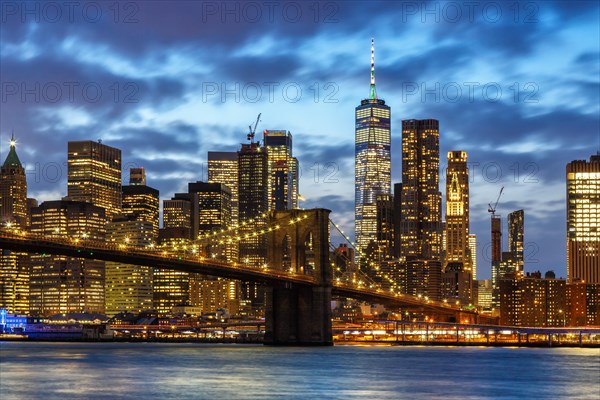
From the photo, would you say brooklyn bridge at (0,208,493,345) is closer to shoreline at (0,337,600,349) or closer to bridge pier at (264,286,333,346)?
bridge pier at (264,286,333,346)

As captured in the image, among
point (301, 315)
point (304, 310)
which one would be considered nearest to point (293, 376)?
point (304, 310)

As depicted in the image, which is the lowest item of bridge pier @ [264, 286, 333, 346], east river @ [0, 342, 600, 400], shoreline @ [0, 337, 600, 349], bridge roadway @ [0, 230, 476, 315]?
shoreline @ [0, 337, 600, 349]

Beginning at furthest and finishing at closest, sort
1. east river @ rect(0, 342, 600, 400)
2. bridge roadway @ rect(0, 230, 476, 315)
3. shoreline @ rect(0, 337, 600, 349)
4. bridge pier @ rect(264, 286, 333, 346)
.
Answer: shoreline @ rect(0, 337, 600, 349), bridge pier @ rect(264, 286, 333, 346), bridge roadway @ rect(0, 230, 476, 315), east river @ rect(0, 342, 600, 400)

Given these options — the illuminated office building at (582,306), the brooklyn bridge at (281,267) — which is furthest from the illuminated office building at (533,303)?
the brooklyn bridge at (281,267)

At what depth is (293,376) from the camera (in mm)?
61875

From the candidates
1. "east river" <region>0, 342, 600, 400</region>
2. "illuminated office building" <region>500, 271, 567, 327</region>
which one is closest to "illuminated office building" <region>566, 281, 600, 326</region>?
"illuminated office building" <region>500, 271, 567, 327</region>

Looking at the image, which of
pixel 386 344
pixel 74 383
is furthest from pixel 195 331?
pixel 74 383

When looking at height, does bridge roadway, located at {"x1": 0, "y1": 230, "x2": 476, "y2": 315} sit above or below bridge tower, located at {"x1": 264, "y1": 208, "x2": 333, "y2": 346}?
above

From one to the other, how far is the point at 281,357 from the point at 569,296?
406ft

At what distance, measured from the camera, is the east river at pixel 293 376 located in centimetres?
5262

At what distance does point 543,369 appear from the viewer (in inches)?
2849

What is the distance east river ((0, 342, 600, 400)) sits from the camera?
52.6 m

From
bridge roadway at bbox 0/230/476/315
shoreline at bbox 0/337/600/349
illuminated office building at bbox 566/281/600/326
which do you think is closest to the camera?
bridge roadway at bbox 0/230/476/315

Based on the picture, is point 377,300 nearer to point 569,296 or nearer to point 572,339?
point 572,339
